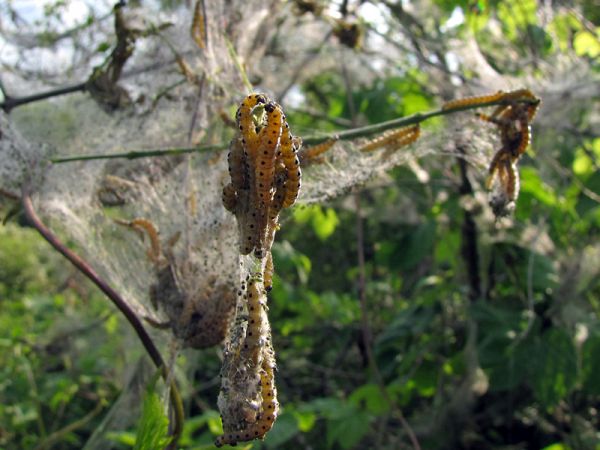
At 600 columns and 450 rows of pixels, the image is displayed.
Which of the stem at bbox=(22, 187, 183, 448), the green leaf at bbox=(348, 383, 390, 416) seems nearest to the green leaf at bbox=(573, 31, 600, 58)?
the green leaf at bbox=(348, 383, 390, 416)

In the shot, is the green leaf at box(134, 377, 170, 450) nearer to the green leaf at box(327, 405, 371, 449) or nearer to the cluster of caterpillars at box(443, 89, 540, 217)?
the cluster of caterpillars at box(443, 89, 540, 217)

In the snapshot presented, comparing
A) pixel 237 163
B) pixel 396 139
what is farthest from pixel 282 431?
pixel 237 163

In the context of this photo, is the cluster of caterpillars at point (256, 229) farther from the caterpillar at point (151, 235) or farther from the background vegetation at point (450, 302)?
the background vegetation at point (450, 302)

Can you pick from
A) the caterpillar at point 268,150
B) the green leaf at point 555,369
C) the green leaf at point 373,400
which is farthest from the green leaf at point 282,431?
the caterpillar at point 268,150

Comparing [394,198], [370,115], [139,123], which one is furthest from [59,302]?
[139,123]

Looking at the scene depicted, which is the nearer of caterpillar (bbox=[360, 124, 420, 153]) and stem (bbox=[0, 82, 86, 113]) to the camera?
caterpillar (bbox=[360, 124, 420, 153])

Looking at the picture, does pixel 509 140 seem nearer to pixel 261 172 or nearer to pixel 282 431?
pixel 261 172
